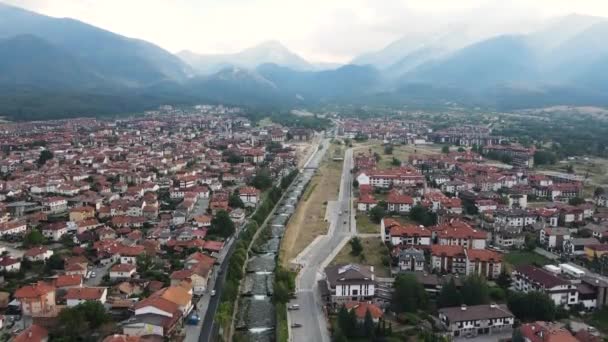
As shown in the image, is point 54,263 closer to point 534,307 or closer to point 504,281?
point 504,281

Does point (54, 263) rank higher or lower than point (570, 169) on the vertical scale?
lower

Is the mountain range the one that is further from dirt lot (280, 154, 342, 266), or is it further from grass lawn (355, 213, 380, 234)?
grass lawn (355, 213, 380, 234)

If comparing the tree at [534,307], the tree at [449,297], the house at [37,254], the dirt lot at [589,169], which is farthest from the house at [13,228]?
the dirt lot at [589,169]

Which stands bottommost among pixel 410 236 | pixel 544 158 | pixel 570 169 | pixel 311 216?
pixel 311 216

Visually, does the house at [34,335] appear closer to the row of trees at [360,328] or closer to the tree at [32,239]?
the row of trees at [360,328]

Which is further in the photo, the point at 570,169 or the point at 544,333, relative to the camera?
the point at 570,169

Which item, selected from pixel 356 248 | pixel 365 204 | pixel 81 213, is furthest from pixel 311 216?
pixel 81 213

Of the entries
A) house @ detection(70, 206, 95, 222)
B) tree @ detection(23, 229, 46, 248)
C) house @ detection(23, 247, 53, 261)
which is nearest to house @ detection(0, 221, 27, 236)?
tree @ detection(23, 229, 46, 248)
